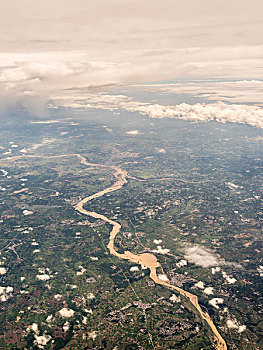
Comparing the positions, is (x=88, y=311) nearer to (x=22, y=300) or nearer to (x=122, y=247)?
(x=22, y=300)

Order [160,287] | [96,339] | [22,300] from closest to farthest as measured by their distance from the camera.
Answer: [96,339] < [22,300] < [160,287]

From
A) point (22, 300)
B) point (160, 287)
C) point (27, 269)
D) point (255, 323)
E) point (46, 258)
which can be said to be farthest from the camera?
point (46, 258)

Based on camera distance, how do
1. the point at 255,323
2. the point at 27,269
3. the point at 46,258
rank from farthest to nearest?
the point at 46,258, the point at 27,269, the point at 255,323

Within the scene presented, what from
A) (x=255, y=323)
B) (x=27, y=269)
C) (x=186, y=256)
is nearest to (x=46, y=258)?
(x=27, y=269)

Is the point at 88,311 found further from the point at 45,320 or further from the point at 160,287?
the point at 160,287

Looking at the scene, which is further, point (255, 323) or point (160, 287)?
point (160, 287)

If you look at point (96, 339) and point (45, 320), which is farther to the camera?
point (45, 320)

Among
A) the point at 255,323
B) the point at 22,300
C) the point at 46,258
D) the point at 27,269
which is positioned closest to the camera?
the point at 255,323

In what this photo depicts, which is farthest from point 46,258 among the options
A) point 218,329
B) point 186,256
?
point 218,329
